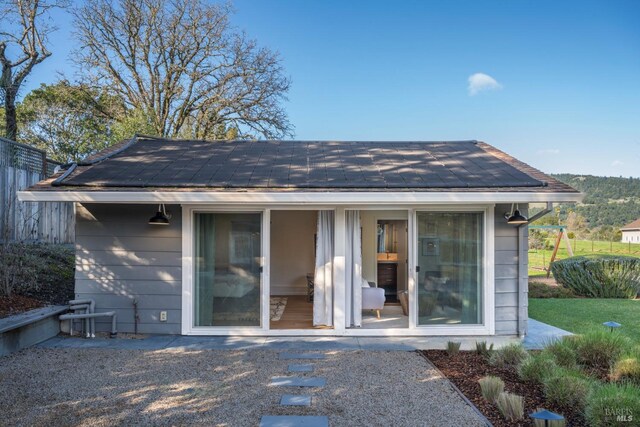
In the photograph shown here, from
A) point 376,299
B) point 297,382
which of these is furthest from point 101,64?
point 297,382

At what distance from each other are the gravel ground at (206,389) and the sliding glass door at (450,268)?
112 cm

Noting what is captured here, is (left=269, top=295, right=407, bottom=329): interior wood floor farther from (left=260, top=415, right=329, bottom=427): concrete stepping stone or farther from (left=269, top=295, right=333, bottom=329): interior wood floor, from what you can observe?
(left=260, top=415, right=329, bottom=427): concrete stepping stone

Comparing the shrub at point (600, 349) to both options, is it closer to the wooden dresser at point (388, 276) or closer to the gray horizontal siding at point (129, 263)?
the gray horizontal siding at point (129, 263)

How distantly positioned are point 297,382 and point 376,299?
120 inches

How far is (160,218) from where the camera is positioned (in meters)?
5.67

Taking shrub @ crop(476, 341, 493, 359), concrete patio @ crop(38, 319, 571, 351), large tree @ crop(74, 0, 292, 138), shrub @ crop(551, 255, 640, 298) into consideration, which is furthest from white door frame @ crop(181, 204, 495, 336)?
large tree @ crop(74, 0, 292, 138)

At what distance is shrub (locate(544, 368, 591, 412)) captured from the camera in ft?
10.8

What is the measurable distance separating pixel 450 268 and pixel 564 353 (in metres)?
1.95

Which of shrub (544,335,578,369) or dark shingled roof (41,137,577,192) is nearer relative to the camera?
shrub (544,335,578,369)

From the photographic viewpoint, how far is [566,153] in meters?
17.1

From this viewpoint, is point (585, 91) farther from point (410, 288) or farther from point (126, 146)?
point (126, 146)

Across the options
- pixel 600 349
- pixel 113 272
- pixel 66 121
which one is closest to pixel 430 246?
pixel 600 349

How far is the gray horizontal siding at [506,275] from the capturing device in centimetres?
590

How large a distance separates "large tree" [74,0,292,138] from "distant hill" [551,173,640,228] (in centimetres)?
2427
